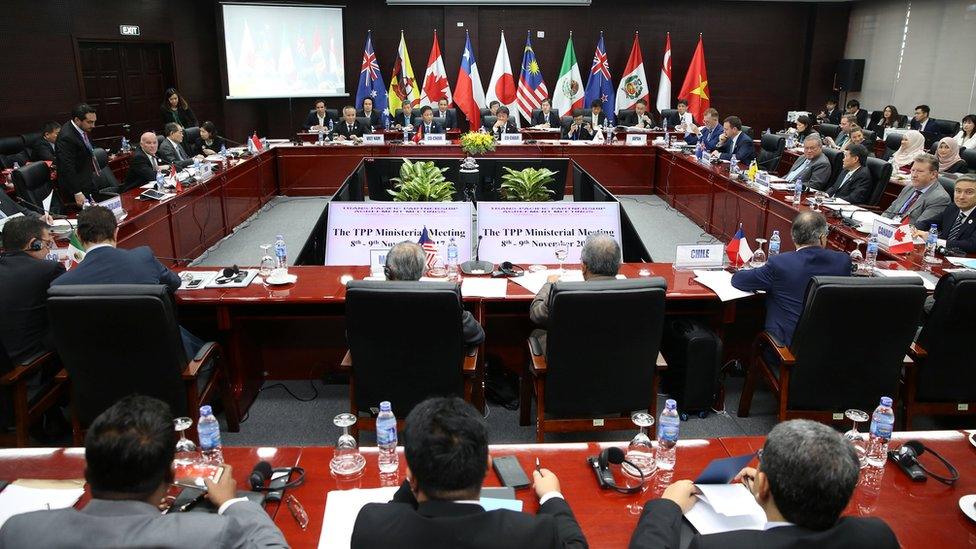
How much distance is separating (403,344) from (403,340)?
0.06 feet

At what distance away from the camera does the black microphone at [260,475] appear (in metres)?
1.73

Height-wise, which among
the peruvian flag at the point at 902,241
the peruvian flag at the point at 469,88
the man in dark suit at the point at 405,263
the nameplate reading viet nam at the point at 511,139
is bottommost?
the peruvian flag at the point at 902,241

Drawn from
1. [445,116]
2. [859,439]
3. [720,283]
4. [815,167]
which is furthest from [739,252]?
[445,116]

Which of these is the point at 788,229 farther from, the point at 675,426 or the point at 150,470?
the point at 150,470

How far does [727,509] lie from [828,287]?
4.42 ft

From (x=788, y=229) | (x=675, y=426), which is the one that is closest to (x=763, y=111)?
(x=788, y=229)

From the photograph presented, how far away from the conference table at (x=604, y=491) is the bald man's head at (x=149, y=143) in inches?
186

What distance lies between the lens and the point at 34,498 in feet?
5.50

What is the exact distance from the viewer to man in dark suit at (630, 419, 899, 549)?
1.22 m

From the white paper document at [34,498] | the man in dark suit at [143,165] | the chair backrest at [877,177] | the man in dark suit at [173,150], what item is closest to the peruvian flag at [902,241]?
the chair backrest at [877,177]

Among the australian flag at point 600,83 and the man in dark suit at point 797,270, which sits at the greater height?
the australian flag at point 600,83

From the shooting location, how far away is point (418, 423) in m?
1.31

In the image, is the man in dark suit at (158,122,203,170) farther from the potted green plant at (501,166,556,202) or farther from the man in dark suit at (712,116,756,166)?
the man in dark suit at (712,116,756,166)

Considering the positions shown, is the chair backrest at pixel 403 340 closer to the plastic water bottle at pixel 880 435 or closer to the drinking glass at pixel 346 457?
the drinking glass at pixel 346 457
